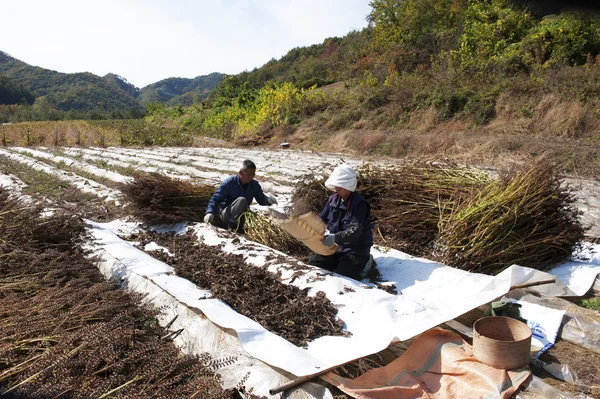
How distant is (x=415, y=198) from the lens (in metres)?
4.35

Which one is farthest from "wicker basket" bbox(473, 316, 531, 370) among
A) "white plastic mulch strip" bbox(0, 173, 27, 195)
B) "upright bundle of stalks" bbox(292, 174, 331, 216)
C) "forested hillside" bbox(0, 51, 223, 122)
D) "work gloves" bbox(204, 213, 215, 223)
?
"forested hillside" bbox(0, 51, 223, 122)

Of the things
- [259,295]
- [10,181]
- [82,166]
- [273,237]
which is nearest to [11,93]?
[82,166]

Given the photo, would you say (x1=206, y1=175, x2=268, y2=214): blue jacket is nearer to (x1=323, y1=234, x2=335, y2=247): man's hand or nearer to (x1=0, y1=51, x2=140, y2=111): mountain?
(x1=323, y1=234, x2=335, y2=247): man's hand

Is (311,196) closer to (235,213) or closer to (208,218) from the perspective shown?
(235,213)

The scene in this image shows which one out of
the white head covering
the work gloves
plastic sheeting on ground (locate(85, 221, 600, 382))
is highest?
the white head covering

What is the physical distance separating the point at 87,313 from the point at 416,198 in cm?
310

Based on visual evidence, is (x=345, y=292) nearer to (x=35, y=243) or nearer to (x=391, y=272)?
(x=391, y=272)

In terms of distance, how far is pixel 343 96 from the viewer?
18.5 m

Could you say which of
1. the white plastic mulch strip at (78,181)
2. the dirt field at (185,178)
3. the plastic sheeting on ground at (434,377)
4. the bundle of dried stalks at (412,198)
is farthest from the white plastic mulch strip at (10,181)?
the plastic sheeting on ground at (434,377)

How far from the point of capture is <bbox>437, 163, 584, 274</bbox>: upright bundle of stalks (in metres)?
3.62

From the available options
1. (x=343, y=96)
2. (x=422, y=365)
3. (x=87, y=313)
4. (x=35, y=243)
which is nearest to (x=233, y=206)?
(x=35, y=243)

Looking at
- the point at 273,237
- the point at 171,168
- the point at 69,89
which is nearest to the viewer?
the point at 273,237

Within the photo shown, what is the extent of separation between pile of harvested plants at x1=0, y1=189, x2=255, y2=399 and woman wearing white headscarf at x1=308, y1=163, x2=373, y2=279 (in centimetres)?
151

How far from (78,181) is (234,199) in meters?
4.69
